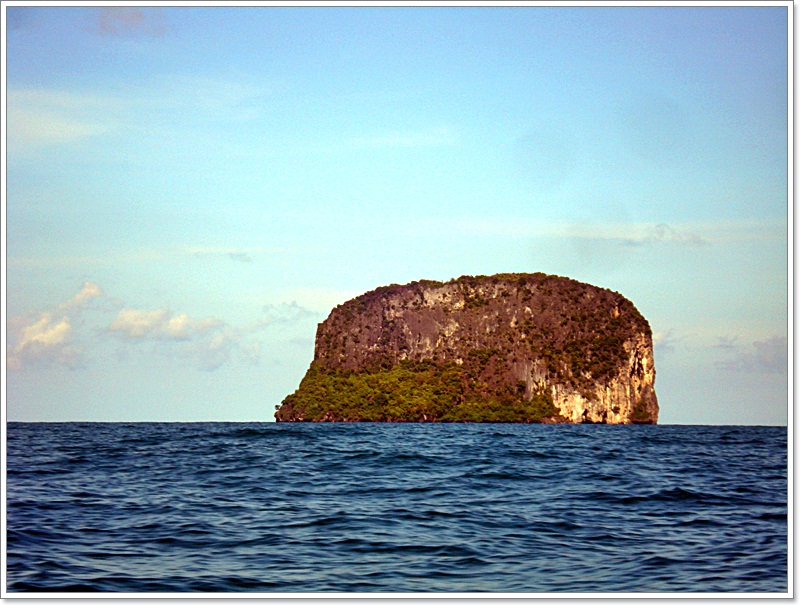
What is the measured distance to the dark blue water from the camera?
15656 millimetres

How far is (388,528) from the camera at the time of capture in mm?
20016

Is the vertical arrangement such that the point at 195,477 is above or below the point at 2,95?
below

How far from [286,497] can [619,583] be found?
1188cm

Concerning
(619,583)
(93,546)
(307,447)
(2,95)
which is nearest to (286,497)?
(93,546)

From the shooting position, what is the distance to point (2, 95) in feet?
56.5

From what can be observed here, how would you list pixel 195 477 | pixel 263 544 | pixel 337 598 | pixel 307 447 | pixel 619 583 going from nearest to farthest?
1. pixel 337 598
2. pixel 619 583
3. pixel 263 544
4. pixel 195 477
5. pixel 307 447

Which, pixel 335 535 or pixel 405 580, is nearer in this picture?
pixel 405 580

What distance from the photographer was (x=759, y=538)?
19.3m

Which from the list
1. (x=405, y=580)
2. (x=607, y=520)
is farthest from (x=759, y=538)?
(x=405, y=580)

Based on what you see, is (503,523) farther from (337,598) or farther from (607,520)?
→ (337,598)

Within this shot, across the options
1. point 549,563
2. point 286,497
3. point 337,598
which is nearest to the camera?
point 337,598

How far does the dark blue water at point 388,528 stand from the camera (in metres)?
15.7
